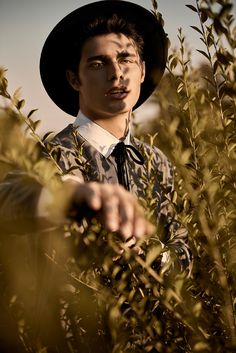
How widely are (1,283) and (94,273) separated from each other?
32cm

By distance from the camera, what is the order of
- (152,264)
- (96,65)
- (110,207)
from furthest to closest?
(96,65) < (152,264) < (110,207)

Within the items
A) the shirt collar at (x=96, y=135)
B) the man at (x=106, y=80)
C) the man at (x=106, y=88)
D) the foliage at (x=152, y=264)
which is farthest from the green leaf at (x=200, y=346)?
the shirt collar at (x=96, y=135)

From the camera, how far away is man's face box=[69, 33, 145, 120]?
1.76 m

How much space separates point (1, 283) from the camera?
1.22 m

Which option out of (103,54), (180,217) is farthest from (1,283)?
(103,54)

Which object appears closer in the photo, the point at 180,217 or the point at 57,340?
the point at 180,217

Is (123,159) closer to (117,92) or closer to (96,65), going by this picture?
(117,92)

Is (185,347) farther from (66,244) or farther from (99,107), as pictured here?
(99,107)

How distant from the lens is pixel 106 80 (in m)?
1.76

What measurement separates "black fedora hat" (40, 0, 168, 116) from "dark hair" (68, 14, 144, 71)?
0.08 ft

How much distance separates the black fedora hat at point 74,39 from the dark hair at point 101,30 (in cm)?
2

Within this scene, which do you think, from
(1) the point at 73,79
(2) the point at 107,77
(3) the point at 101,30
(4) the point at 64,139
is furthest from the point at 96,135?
(3) the point at 101,30

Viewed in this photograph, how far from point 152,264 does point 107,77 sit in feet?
3.04

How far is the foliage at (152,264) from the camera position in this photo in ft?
2.52
